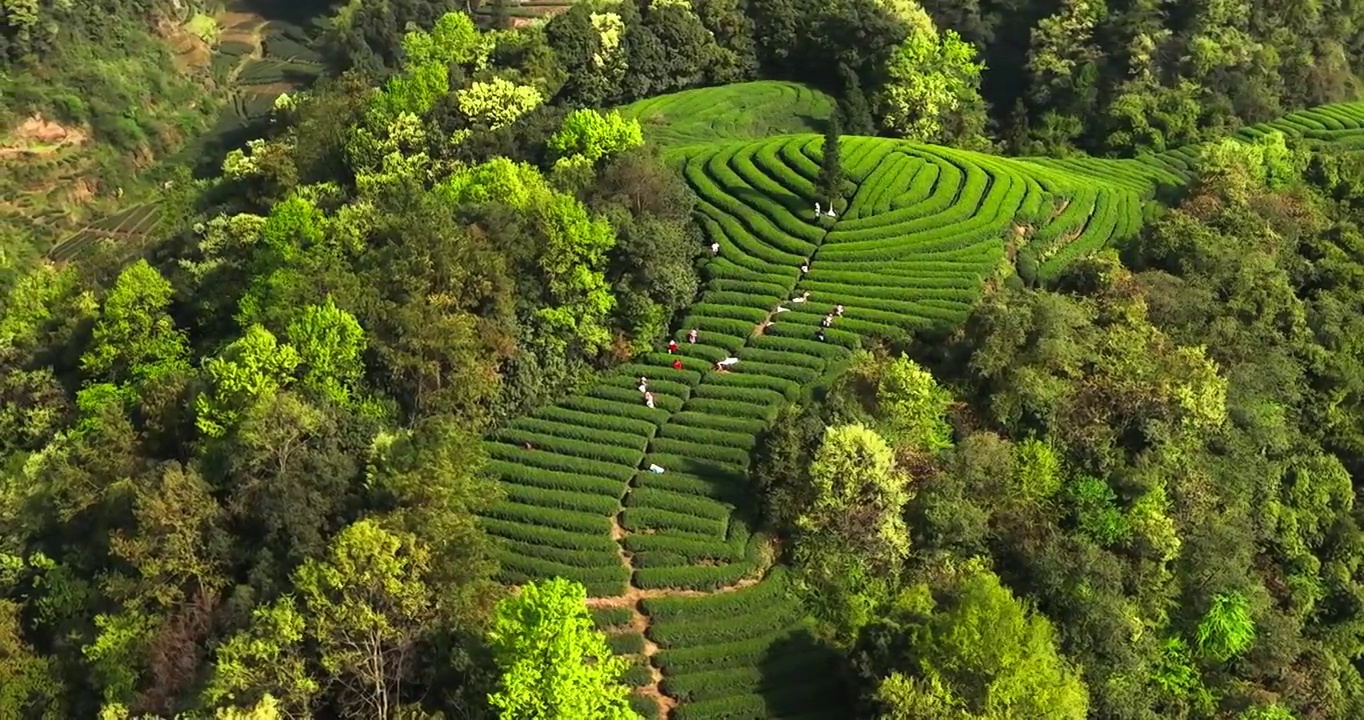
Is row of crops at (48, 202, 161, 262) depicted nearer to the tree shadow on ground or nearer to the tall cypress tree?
the tall cypress tree

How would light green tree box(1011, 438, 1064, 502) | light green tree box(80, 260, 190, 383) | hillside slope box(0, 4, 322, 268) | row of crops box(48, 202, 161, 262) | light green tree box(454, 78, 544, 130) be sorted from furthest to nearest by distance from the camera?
hillside slope box(0, 4, 322, 268), row of crops box(48, 202, 161, 262), light green tree box(454, 78, 544, 130), light green tree box(80, 260, 190, 383), light green tree box(1011, 438, 1064, 502)

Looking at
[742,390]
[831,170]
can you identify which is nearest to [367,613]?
[742,390]

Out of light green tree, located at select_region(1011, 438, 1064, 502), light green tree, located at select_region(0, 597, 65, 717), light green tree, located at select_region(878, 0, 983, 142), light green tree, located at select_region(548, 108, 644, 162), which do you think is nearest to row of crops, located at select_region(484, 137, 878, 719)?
light green tree, located at select_region(548, 108, 644, 162)

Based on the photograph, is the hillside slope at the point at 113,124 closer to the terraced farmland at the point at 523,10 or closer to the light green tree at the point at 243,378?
the terraced farmland at the point at 523,10

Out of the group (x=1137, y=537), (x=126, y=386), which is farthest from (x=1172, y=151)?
(x=126, y=386)

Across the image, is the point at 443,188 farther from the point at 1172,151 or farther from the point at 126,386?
the point at 1172,151

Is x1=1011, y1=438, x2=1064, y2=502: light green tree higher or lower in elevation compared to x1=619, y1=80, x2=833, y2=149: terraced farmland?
higher

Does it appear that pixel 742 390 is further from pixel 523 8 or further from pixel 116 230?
pixel 523 8
